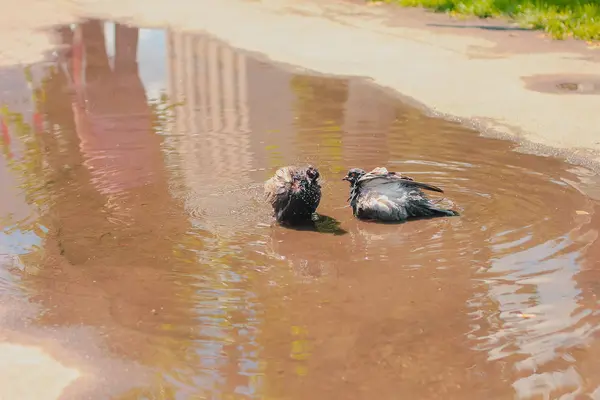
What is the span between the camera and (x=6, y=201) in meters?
6.32

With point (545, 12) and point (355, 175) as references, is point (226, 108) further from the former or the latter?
point (545, 12)

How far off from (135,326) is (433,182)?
2.93m

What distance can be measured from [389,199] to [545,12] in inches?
342

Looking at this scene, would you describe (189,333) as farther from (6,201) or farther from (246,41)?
(246,41)

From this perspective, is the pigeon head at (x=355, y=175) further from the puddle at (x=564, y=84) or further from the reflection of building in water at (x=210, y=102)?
the puddle at (x=564, y=84)

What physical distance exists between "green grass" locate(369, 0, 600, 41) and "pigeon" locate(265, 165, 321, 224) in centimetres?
746

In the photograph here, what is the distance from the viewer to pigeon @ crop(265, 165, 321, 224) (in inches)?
220

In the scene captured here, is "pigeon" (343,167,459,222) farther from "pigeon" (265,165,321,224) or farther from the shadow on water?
"pigeon" (265,165,321,224)

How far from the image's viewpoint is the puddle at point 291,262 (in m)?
3.95

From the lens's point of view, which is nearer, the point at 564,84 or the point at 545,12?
the point at 564,84

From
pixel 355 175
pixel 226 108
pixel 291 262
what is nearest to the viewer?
pixel 291 262

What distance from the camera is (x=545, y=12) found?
1330cm

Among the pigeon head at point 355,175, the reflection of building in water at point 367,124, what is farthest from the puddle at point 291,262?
the pigeon head at point 355,175

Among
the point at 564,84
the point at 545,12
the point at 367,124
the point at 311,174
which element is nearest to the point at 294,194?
the point at 311,174
